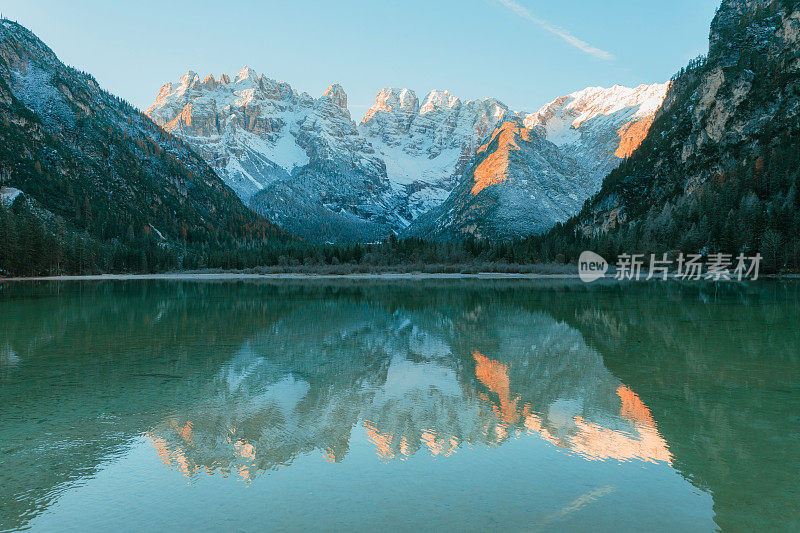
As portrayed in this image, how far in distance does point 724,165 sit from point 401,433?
5697 inches

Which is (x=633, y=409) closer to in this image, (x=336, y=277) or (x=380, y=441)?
(x=380, y=441)

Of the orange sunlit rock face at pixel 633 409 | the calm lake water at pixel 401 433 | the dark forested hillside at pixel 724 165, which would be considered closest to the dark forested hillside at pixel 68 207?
the calm lake water at pixel 401 433

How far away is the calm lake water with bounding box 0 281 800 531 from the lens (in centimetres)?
786

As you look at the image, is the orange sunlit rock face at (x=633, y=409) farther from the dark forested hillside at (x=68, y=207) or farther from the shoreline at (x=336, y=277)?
the dark forested hillside at (x=68, y=207)

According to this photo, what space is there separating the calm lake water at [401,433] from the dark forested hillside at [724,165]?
9226 centimetres

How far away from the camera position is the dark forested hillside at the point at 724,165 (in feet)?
336

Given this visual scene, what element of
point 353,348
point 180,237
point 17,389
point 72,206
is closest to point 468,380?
point 353,348

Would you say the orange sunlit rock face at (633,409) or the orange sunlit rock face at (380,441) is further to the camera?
the orange sunlit rock face at (633,409)

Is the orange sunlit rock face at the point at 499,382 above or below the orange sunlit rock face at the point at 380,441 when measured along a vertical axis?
above

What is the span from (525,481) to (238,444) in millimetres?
5677

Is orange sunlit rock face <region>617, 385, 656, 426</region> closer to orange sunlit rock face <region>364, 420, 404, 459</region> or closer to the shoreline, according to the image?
orange sunlit rock face <region>364, 420, 404, 459</region>

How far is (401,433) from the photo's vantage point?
38.4 feet

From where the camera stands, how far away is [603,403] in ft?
45.3

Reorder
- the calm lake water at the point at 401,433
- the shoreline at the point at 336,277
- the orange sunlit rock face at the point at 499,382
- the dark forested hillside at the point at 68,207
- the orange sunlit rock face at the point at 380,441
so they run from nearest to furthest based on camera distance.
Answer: the calm lake water at the point at 401,433, the orange sunlit rock face at the point at 380,441, the orange sunlit rock face at the point at 499,382, the dark forested hillside at the point at 68,207, the shoreline at the point at 336,277
